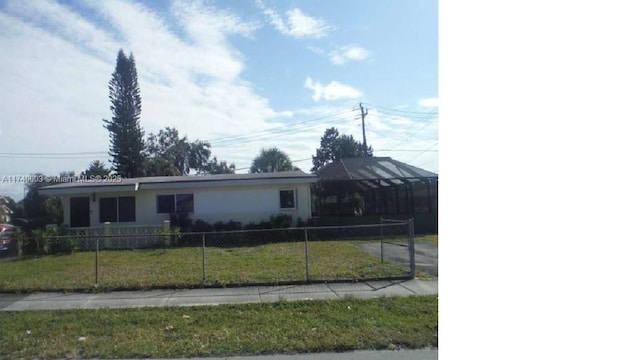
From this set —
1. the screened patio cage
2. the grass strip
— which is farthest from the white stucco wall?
the grass strip

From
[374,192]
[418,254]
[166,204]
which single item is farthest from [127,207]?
[374,192]

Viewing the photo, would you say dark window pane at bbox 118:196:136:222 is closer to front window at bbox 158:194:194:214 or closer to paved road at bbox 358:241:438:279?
front window at bbox 158:194:194:214

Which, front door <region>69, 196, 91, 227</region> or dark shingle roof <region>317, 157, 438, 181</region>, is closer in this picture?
front door <region>69, 196, 91, 227</region>

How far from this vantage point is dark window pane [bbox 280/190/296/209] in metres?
18.9

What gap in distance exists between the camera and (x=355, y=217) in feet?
77.0

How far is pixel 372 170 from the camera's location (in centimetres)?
2495

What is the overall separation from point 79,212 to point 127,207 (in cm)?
214

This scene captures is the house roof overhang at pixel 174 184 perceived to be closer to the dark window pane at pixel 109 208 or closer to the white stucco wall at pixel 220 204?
the white stucco wall at pixel 220 204

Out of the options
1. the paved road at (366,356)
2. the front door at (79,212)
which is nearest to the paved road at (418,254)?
the paved road at (366,356)

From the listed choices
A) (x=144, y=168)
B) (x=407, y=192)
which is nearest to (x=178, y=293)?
(x=407, y=192)

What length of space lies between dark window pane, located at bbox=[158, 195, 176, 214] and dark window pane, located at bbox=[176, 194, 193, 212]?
210 mm

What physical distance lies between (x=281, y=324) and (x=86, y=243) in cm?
1233
